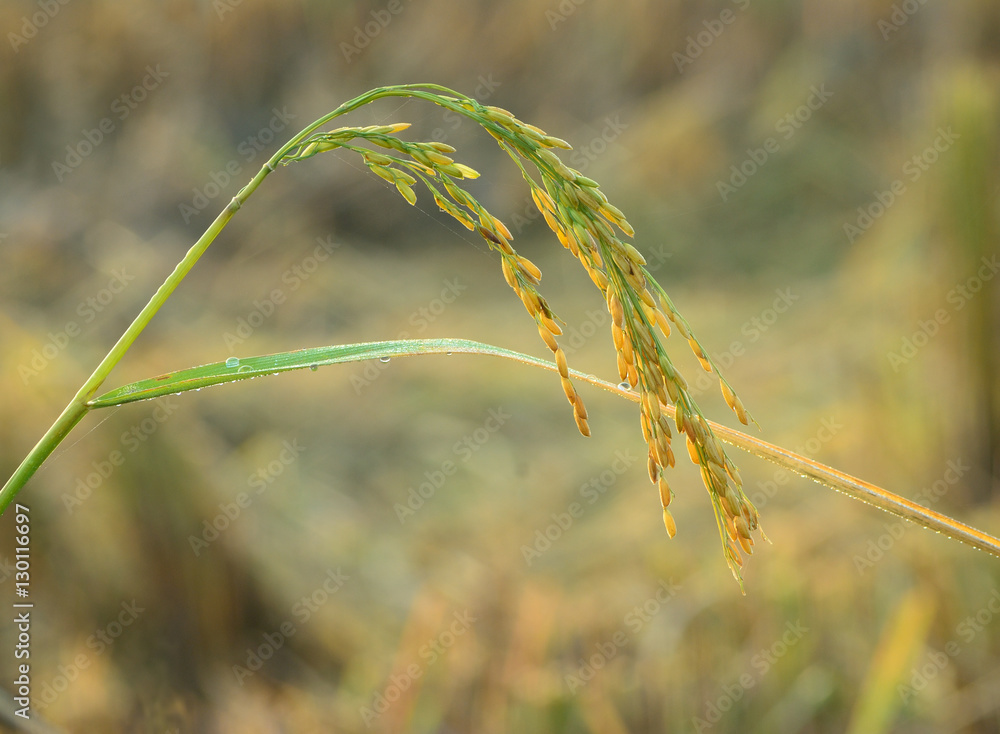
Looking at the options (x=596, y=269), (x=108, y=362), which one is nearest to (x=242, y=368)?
(x=108, y=362)

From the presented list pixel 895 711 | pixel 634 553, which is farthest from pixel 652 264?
pixel 895 711

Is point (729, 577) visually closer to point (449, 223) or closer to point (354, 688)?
point (354, 688)

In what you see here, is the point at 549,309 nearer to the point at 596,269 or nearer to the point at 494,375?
the point at 596,269

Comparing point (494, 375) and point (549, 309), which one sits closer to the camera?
point (549, 309)

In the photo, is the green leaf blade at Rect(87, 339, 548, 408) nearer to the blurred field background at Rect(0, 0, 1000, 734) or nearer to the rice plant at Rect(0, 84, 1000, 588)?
the rice plant at Rect(0, 84, 1000, 588)

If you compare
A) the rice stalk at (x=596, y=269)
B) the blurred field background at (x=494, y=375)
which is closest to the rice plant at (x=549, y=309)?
the rice stalk at (x=596, y=269)

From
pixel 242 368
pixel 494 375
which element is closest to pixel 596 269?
pixel 242 368

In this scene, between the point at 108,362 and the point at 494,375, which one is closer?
the point at 108,362

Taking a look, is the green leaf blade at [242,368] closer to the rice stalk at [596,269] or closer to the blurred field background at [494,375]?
the rice stalk at [596,269]

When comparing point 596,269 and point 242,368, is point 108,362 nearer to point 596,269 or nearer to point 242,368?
point 242,368
